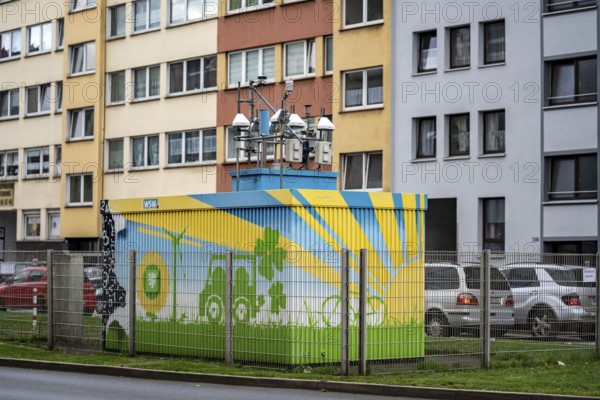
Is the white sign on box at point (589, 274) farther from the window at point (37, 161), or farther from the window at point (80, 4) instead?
the window at point (37, 161)

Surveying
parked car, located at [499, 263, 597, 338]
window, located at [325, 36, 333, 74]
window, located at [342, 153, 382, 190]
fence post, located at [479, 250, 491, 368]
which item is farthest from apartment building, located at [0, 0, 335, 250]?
fence post, located at [479, 250, 491, 368]

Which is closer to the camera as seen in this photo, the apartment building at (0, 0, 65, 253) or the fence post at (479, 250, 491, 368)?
the fence post at (479, 250, 491, 368)

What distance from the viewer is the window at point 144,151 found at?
5744 cm

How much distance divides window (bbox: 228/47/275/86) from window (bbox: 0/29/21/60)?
54.8 feet

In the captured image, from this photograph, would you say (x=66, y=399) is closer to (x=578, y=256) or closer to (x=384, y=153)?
(x=578, y=256)

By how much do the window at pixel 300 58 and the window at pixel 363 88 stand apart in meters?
2.01

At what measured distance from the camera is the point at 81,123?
61438 mm

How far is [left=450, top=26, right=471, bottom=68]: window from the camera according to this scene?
4553 cm

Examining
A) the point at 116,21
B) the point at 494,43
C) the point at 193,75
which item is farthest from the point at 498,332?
the point at 116,21

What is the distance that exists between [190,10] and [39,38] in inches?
481

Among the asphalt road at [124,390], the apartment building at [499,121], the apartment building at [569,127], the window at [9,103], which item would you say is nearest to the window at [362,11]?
the apartment building at [499,121]

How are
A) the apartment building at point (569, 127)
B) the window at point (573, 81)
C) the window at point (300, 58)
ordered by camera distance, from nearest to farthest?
the apartment building at point (569, 127), the window at point (573, 81), the window at point (300, 58)

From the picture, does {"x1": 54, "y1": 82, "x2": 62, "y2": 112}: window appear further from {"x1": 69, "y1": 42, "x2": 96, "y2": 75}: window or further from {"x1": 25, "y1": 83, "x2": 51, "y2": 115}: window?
{"x1": 69, "y1": 42, "x2": 96, "y2": 75}: window

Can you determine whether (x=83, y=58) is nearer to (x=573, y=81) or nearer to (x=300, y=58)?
(x=300, y=58)
